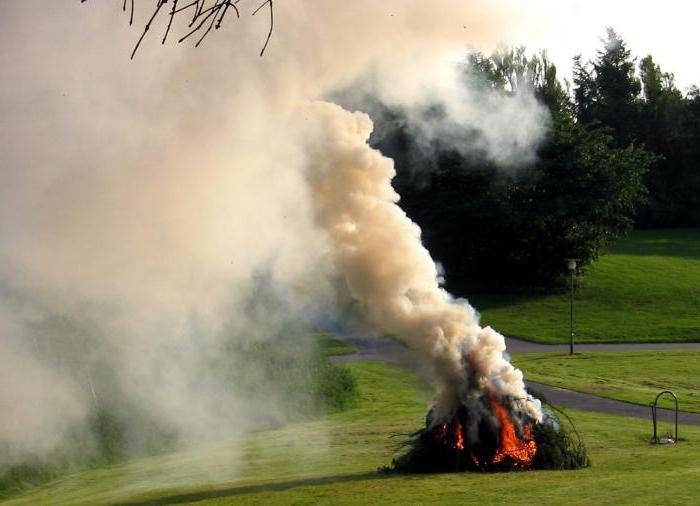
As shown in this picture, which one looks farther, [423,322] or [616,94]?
[616,94]

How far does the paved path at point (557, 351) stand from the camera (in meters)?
26.3

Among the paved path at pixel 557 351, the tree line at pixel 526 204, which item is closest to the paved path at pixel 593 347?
the paved path at pixel 557 351

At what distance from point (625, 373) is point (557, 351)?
12.3 metres

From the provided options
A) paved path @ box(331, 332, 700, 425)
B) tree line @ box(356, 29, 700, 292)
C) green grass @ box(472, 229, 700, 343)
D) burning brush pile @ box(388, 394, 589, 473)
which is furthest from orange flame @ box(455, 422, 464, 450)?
tree line @ box(356, 29, 700, 292)

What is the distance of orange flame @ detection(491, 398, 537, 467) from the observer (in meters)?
24.0

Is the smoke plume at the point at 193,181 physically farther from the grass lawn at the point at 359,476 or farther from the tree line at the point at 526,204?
the tree line at the point at 526,204

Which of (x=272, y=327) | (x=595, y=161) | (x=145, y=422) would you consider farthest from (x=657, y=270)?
(x=145, y=422)

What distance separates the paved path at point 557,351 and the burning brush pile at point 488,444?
1.89 m

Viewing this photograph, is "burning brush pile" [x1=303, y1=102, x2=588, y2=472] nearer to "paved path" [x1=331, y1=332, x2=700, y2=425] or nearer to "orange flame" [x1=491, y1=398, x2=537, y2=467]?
"orange flame" [x1=491, y1=398, x2=537, y2=467]

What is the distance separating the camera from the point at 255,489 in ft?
75.7

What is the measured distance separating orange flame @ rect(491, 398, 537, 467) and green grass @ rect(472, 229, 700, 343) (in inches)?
1803

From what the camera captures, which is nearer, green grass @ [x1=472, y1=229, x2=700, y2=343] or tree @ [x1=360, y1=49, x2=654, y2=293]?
green grass @ [x1=472, y1=229, x2=700, y2=343]

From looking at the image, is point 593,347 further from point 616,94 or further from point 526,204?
point 616,94

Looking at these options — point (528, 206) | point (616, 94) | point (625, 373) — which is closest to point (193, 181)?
point (625, 373)
